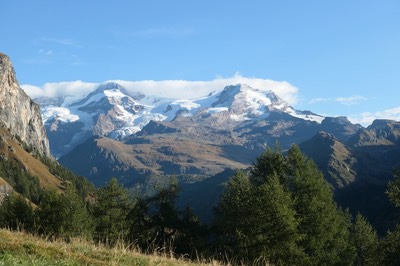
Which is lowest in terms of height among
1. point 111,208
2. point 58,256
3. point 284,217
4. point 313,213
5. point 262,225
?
point 111,208

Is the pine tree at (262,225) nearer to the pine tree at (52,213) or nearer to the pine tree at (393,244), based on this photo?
the pine tree at (393,244)

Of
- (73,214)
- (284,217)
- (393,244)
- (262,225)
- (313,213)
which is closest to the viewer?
(393,244)

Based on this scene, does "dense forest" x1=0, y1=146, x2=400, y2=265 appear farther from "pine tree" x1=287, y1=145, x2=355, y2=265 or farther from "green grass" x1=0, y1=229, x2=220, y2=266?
"green grass" x1=0, y1=229, x2=220, y2=266

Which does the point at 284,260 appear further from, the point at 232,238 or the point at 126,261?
the point at 126,261

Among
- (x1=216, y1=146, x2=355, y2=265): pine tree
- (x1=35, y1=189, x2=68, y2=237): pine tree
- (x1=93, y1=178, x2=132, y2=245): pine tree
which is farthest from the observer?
(x1=93, y1=178, x2=132, y2=245): pine tree

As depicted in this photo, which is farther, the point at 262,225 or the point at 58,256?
the point at 262,225

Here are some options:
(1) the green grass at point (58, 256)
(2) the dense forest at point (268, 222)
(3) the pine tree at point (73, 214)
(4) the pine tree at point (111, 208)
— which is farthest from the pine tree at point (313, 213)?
(3) the pine tree at point (73, 214)

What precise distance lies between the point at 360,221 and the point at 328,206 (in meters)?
42.7

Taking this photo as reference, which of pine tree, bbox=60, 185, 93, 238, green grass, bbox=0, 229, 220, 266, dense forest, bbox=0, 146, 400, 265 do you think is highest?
green grass, bbox=0, 229, 220, 266

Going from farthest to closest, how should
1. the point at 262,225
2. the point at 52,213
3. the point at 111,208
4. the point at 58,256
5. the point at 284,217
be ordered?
the point at 111,208 → the point at 52,213 → the point at 262,225 → the point at 284,217 → the point at 58,256

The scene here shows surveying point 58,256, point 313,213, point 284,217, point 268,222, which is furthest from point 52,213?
point 58,256

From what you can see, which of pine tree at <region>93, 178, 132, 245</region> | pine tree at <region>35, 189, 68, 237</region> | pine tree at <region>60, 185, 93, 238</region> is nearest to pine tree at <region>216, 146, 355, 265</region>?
pine tree at <region>93, 178, 132, 245</region>

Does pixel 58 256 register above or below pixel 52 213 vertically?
above

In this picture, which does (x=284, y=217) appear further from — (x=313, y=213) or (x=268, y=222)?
(x=313, y=213)
